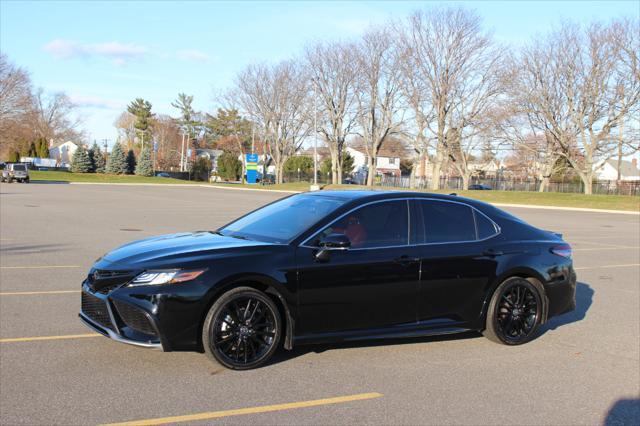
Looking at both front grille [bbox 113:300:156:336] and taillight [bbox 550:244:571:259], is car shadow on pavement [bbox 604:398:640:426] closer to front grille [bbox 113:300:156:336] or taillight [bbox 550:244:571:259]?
taillight [bbox 550:244:571:259]

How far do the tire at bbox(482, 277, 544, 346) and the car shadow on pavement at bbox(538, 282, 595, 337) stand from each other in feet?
2.01

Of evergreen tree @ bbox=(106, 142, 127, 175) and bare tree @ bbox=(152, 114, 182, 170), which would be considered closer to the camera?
evergreen tree @ bbox=(106, 142, 127, 175)

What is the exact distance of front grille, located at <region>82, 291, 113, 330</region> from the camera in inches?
204

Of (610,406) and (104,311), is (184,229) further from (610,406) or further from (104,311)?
(610,406)

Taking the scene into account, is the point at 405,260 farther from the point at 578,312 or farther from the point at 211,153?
the point at 211,153

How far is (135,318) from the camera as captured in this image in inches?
198

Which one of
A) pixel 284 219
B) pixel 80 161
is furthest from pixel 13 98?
pixel 284 219

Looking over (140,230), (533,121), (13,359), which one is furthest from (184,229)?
(533,121)

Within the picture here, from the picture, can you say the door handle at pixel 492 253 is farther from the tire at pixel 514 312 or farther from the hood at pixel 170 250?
the hood at pixel 170 250

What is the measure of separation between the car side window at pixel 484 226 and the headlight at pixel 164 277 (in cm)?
306

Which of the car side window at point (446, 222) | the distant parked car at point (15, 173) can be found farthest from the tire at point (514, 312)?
the distant parked car at point (15, 173)

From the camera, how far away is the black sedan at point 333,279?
511 centimetres

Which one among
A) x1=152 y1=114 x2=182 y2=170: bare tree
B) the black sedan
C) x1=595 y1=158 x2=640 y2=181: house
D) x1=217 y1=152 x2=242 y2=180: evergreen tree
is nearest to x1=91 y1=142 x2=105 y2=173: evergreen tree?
x1=217 y1=152 x2=242 y2=180: evergreen tree

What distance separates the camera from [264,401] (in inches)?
182
